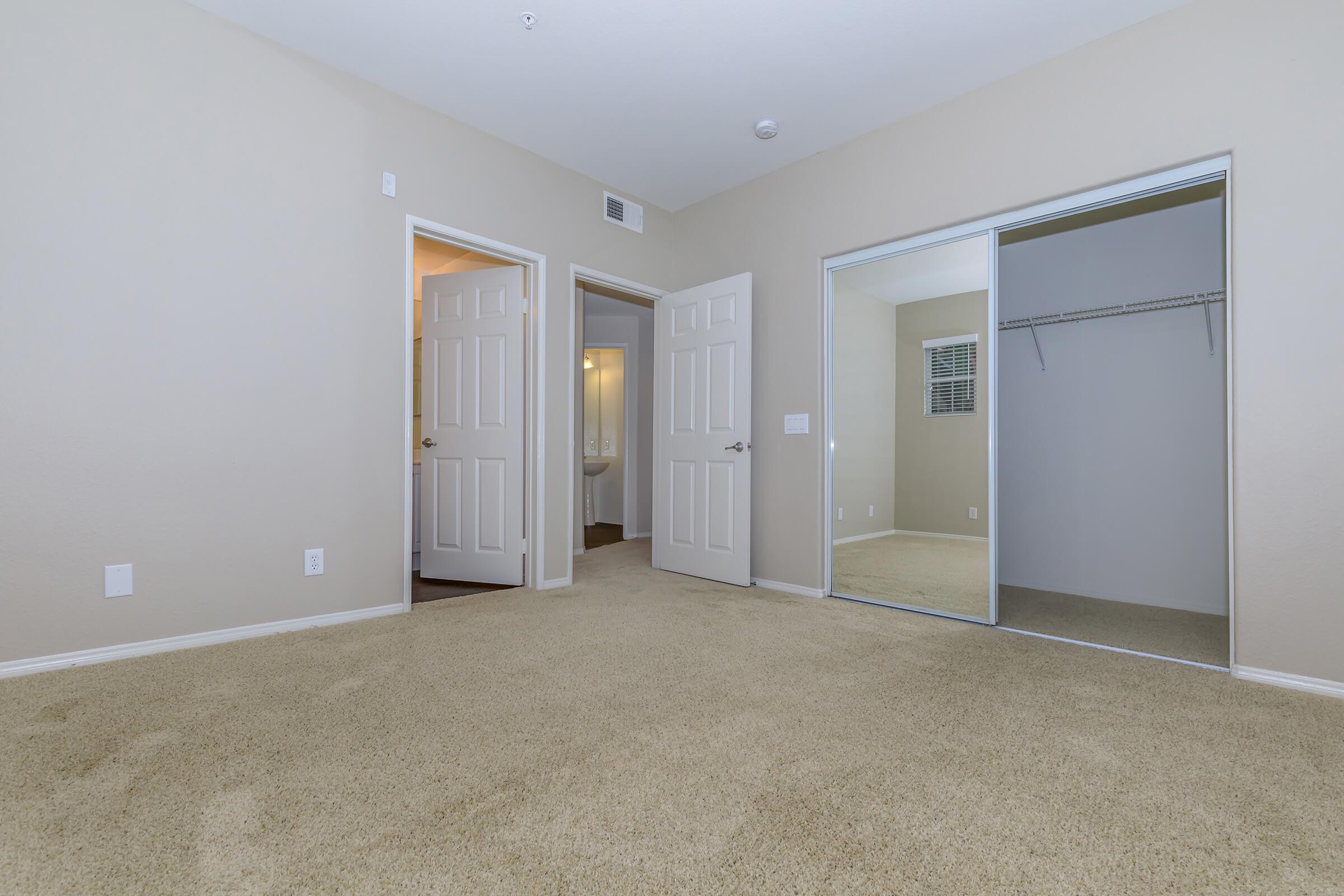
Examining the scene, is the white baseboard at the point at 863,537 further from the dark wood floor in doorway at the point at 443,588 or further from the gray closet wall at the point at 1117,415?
the dark wood floor in doorway at the point at 443,588

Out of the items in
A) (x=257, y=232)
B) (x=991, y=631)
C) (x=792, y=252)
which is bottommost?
(x=991, y=631)

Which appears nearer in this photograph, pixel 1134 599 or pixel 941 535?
pixel 941 535

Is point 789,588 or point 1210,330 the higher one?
point 1210,330

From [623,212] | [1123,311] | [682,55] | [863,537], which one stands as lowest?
[863,537]

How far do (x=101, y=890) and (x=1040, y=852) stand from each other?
1.88 m

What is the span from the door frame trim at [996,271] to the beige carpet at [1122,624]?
0.35 feet

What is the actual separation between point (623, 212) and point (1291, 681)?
14.2 feet

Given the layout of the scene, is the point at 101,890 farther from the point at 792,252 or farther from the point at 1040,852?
the point at 792,252

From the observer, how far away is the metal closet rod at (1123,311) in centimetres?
345

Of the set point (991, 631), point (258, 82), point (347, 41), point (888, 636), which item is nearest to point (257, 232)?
point (258, 82)

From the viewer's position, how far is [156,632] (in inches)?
101

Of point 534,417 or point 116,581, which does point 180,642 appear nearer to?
point 116,581

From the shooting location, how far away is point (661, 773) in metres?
1.61

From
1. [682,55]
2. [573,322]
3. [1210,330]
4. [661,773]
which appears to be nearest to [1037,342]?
[1210,330]
